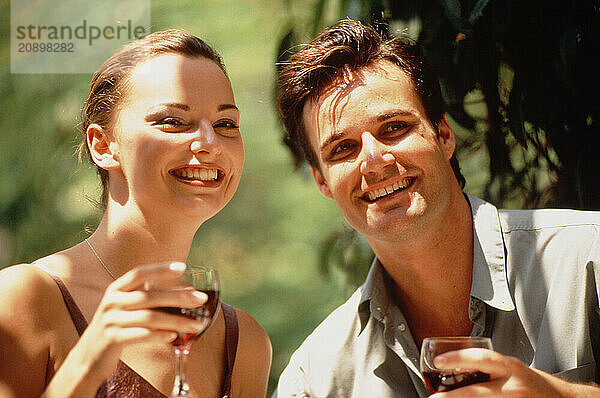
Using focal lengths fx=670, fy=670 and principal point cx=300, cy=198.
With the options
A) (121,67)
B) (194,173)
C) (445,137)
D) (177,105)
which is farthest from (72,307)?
(445,137)

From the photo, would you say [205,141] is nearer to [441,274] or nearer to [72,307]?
[72,307]

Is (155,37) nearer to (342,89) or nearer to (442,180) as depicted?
(342,89)

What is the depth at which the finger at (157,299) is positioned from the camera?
134cm

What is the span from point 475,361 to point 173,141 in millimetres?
1072

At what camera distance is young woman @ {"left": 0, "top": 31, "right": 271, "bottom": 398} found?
1.72m

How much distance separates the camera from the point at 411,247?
2.20m

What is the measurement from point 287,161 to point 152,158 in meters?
1.14

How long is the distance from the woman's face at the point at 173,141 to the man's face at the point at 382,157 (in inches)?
14.4

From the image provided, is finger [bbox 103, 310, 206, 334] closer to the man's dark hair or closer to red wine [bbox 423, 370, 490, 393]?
red wine [bbox 423, 370, 490, 393]

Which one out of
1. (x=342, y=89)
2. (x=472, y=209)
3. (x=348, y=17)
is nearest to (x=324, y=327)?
(x=472, y=209)

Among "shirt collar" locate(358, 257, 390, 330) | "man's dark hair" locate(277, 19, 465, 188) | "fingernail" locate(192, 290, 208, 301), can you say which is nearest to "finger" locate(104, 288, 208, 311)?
"fingernail" locate(192, 290, 208, 301)

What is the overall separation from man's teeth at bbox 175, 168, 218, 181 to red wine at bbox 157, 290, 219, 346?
2.12 ft

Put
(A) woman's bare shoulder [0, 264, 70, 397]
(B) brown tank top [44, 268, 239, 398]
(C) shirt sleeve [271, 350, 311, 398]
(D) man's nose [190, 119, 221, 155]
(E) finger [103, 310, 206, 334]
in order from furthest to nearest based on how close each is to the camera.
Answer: (C) shirt sleeve [271, 350, 311, 398] → (D) man's nose [190, 119, 221, 155] → (B) brown tank top [44, 268, 239, 398] → (A) woman's bare shoulder [0, 264, 70, 397] → (E) finger [103, 310, 206, 334]

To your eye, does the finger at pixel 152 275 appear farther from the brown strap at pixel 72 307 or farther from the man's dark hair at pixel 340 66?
the man's dark hair at pixel 340 66
